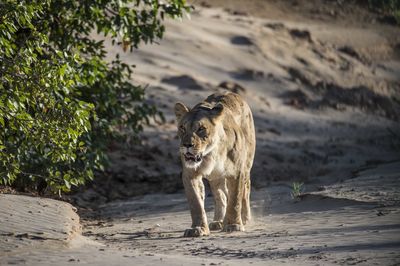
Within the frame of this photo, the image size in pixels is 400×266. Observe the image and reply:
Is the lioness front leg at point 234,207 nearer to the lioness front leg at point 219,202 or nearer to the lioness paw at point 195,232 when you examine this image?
the lioness front leg at point 219,202

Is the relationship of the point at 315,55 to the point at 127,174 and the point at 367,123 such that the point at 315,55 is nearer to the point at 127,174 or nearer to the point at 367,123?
the point at 367,123

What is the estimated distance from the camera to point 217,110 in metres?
10.0

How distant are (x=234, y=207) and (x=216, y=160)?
0.59 metres

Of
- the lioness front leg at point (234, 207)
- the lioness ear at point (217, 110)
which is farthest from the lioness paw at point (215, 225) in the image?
the lioness ear at point (217, 110)

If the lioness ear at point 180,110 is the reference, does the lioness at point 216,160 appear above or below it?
below

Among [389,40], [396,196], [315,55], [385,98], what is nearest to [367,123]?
[385,98]

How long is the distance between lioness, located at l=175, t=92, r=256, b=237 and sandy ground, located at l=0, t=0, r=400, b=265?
30 cm

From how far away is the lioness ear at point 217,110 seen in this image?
9.97 meters

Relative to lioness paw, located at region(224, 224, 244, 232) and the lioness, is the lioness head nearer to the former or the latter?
the lioness

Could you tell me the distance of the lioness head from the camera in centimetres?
951

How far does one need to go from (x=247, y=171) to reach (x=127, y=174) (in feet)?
15.1

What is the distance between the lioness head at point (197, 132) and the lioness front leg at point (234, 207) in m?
0.60

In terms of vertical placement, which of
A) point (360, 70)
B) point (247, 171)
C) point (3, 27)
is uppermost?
point (360, 70)

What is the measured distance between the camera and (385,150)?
771 inches
